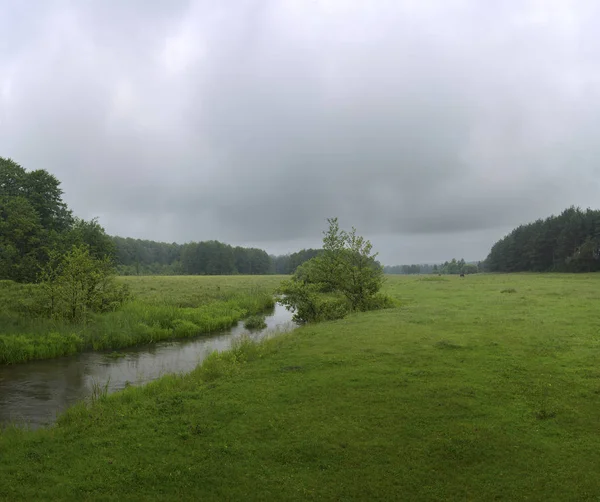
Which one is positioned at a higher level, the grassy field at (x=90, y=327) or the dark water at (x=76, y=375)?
the grassy field at (x=90, y=327)

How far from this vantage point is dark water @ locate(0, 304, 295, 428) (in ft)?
43.2

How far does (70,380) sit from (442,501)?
52.1 ft

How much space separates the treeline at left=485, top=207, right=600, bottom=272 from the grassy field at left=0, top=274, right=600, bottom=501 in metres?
109

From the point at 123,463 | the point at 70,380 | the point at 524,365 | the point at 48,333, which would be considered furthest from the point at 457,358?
the point at 48,333

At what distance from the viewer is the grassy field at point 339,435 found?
6891 mm

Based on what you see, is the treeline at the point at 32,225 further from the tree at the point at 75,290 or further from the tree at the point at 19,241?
the tree at the point at 75,290

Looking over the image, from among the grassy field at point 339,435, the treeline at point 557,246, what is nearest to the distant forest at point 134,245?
the treeline at point 557,246

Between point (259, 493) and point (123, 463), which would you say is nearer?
point (259, 493)

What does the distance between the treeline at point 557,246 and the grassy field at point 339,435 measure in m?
109

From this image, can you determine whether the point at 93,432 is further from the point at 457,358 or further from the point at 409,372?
the point at 457,358

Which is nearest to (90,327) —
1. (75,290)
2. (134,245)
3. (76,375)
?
(75,290)

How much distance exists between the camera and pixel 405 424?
29.5 ft

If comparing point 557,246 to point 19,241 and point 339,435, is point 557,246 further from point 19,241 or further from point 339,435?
point 339,435

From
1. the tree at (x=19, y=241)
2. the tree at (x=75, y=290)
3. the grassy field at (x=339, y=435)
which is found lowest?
the grassy field at (x=339, y=435)
